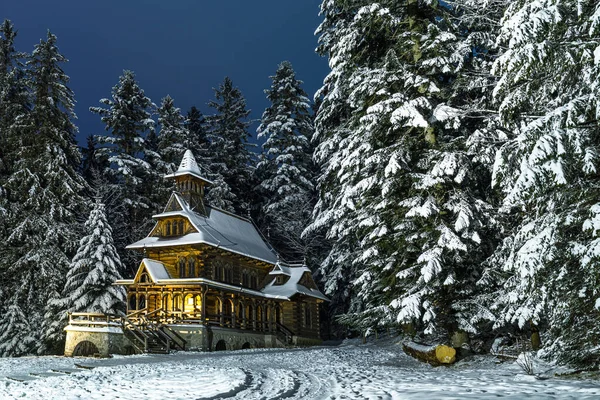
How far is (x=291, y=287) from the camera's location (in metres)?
40.3

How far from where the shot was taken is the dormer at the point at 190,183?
39000 millimetres

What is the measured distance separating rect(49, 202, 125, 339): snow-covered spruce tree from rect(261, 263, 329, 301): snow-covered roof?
11.1 m

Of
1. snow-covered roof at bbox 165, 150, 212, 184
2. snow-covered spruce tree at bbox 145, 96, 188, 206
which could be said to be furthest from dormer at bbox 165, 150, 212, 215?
snow-covered spruce tree at bbox 145, 96, 188, 206

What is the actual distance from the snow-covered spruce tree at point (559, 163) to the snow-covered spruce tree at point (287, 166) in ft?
118

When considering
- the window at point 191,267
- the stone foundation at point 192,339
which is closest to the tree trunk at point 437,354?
the stone foundation at point 192,339

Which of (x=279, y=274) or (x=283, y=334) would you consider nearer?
(x=283, y=334)

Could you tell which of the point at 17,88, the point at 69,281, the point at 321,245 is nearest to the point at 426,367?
the point at 69,281

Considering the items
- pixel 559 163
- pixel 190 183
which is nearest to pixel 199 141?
pixel 190 183

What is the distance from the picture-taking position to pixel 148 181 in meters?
47.2

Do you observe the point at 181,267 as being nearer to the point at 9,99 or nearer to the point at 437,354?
the point at 9,99

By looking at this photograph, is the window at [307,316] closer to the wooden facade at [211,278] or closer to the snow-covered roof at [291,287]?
the wooden facade at [211,278]

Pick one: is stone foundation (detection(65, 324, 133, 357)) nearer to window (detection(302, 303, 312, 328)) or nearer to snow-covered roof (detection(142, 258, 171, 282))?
snow-covered roof (detection(142, 258, 171, 282))

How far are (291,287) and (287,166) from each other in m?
13.9

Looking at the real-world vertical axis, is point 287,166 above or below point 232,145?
below
